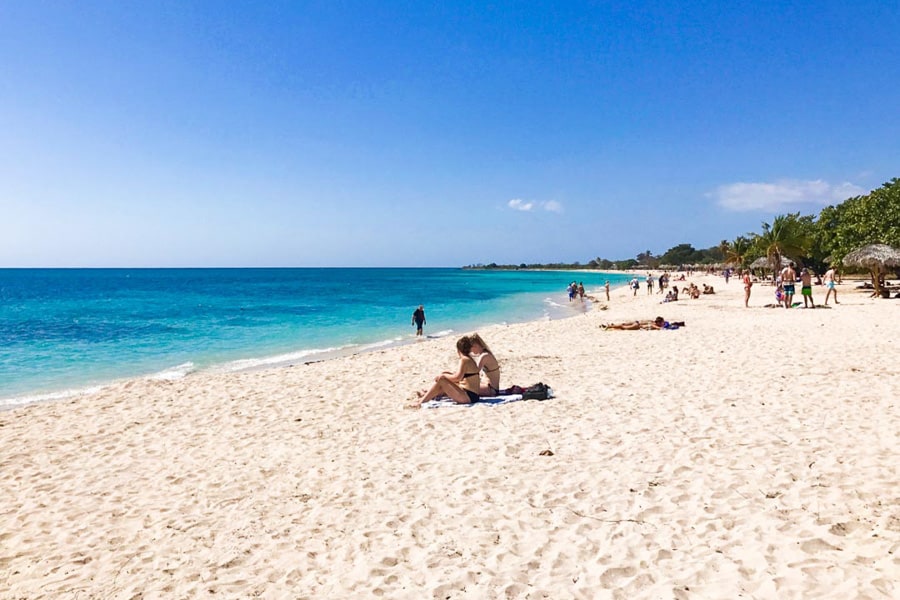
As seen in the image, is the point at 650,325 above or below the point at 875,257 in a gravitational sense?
below

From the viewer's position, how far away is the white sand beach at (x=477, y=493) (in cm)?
342

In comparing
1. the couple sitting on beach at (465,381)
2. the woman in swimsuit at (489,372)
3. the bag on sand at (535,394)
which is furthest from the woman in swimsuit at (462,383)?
the bag on sand at (535,394)

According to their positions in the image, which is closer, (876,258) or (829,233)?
(876,258)

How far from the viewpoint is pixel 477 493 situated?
15.4ft

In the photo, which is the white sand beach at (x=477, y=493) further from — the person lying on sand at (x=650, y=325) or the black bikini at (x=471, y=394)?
the person lying on sand at (x=650, y=325)

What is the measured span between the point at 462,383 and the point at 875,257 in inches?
1002

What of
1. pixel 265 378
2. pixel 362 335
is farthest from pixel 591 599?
pixel 362 335

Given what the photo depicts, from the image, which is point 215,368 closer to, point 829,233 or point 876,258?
point 876,258

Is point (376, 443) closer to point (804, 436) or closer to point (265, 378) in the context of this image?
point (804, 436)

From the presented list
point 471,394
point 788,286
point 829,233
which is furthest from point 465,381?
point 829,233

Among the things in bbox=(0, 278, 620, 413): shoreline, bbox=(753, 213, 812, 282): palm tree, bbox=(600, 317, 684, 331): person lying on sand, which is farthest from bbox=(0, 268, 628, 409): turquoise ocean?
bbox=(753, 213, 812, 282): palm tree

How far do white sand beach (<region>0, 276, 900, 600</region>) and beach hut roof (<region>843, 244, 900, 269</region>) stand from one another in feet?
62.4

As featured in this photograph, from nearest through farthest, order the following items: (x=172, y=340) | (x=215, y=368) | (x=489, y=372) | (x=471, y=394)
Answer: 1. (x=471, y=394)
2. (x=489, y=372)
3. (x=215, y=368)
4. (x=172, y=340)

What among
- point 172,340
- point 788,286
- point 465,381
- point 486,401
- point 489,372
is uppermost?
point 788,286
